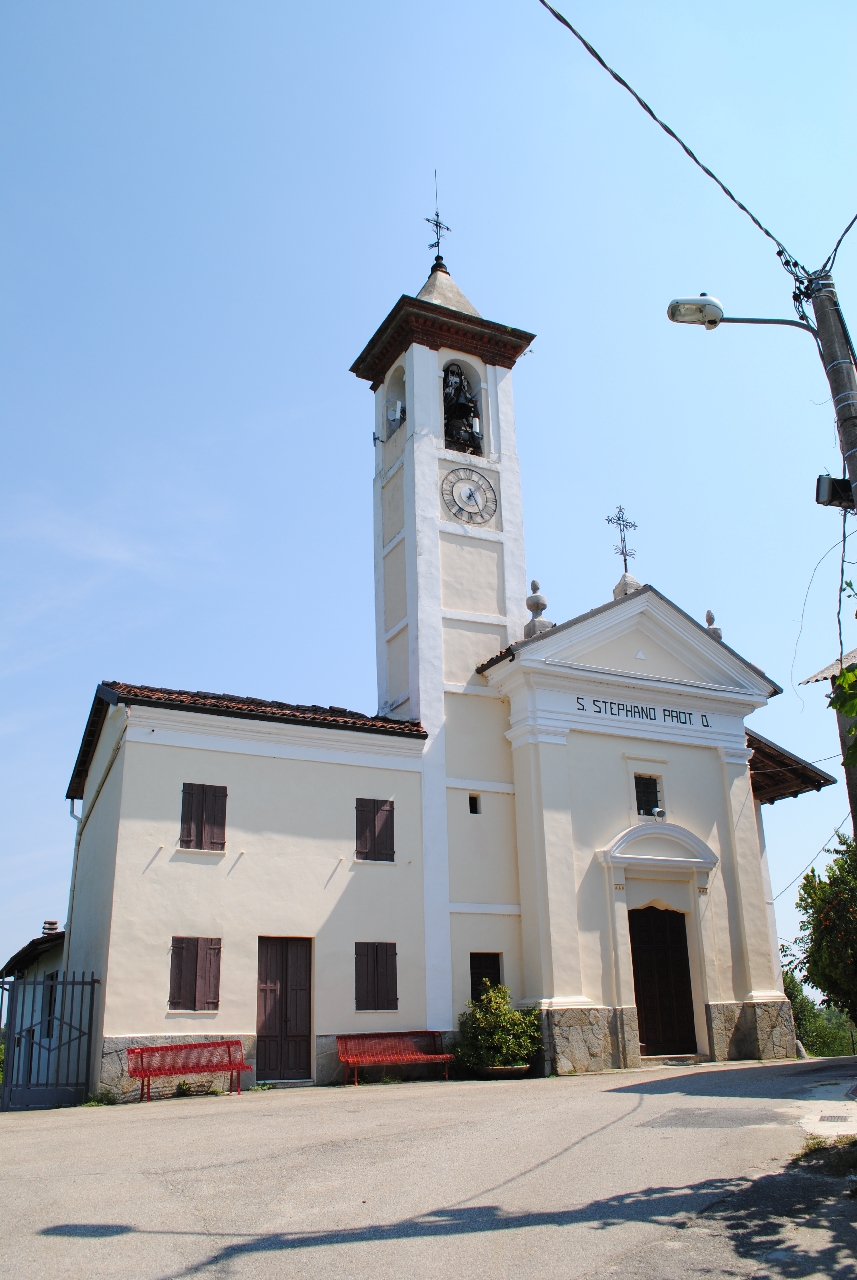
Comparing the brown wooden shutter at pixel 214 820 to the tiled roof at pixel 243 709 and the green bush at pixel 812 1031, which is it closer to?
the tiled roof at pixel 243 709

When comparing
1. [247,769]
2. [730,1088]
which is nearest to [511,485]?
[247,769]

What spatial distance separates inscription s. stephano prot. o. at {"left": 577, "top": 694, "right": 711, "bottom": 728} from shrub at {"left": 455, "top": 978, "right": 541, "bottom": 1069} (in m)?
5.96

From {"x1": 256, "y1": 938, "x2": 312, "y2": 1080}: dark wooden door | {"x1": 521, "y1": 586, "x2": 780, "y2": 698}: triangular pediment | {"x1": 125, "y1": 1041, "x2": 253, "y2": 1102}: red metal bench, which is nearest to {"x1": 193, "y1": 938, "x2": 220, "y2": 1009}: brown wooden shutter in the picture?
{"x1": 125, "y1": 1041, "x2": 253, "y2": 1102}: red metal bench

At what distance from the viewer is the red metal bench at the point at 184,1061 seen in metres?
15.2

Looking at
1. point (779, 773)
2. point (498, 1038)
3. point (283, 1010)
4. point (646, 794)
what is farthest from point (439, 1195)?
point (779, 773)

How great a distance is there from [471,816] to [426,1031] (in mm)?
4079

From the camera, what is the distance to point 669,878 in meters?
20.8

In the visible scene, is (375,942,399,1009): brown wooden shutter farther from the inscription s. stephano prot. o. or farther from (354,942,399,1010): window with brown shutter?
the inscription s. stephano prot. o.

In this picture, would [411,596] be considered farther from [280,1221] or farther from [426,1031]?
[280,1221]

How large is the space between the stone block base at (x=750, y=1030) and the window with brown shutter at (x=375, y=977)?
655 cm

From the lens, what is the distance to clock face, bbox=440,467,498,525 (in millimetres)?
22547

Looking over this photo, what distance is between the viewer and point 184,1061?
1552 centimetres

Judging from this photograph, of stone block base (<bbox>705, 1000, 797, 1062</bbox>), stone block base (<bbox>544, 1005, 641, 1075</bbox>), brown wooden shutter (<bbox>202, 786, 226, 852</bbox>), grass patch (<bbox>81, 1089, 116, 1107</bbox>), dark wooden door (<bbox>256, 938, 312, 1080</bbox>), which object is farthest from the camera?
stone block base (<bbox>705, 1000, 797, 1062</bbox>)

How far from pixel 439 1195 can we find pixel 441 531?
16.4 metres
